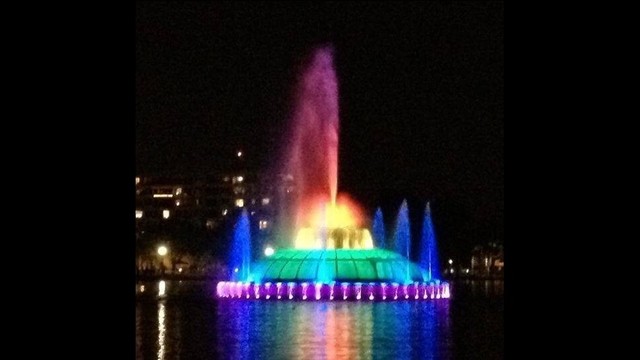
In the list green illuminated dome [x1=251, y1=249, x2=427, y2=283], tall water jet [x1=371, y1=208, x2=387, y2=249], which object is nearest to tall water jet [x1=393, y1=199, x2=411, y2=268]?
tall water jet [x1=371, y1=208, x2=387, y2=249]

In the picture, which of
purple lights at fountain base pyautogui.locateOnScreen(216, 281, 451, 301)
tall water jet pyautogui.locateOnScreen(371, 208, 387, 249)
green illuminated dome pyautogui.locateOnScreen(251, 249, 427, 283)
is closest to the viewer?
purple lights at fountain base pyautogui.locateOnScreen(216, 281, 451, 301)

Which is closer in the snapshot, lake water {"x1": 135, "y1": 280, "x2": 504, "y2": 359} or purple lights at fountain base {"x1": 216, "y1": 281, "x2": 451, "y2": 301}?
lake water {"x1": 135, "y1": 280, "x2": 504, "y2": 359}

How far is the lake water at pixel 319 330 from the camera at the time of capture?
17094 mm

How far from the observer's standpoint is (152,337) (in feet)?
65.5

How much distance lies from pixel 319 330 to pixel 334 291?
14.4 metres

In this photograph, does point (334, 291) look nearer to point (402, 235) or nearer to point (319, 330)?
point (319, 330)

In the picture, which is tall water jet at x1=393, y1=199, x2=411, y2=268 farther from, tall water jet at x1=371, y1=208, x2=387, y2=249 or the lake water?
the lake water

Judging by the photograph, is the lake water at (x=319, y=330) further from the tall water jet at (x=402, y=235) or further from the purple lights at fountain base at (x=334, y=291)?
the tall water jet at (x=402, y=235)

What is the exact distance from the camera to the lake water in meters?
17.1

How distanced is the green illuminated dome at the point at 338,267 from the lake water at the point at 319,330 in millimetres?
4048

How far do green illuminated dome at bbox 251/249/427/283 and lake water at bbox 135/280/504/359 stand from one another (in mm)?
4048

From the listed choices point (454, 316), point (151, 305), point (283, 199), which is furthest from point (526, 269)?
Result: point (283, 199)

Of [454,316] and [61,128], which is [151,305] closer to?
[454,316]

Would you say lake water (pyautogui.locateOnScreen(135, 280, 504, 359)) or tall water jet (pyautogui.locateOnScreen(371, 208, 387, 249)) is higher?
tall water jet (pyautogui.locateOnScreen(371, 208, 387, 249))
